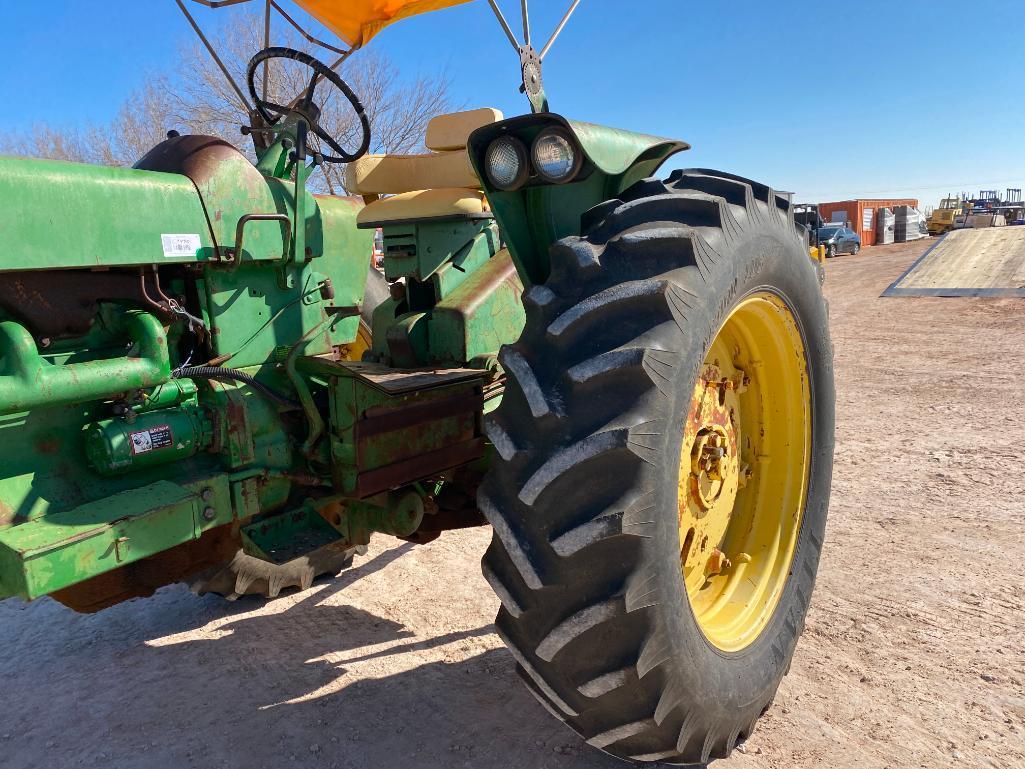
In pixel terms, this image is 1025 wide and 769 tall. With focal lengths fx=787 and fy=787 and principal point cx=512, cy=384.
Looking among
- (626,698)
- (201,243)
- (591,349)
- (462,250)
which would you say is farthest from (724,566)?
(201,243)

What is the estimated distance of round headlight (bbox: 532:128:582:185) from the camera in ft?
6.59

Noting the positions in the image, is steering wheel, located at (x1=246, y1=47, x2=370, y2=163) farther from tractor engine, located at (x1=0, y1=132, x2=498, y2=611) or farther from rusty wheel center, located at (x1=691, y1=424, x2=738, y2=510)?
rusty wheel center, located at (x1=691, y1=424, x2=738, y2=510)

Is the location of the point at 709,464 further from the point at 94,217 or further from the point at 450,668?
the point at 94,217

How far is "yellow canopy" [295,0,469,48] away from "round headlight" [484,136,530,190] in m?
1.29

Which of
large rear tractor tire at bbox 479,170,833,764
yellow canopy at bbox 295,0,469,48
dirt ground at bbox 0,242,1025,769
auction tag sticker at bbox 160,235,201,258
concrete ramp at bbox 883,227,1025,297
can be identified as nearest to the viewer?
large rear tractor tire at bbox 479,170,833,764

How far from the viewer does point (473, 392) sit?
8.59ft

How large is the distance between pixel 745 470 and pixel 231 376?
1606 millimetres

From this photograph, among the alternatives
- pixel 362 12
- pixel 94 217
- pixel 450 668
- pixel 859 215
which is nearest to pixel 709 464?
pixel 450 668

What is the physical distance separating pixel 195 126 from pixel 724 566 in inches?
547

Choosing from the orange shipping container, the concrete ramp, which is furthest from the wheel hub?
the orange shipping container

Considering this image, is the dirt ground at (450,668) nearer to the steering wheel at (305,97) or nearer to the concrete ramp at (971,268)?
the steering wheel at (305,97)

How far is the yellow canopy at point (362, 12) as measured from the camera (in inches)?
119

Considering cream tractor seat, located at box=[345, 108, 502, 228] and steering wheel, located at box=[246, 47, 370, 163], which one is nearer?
steering wheel, located at box=[246, 47, 370, 163]

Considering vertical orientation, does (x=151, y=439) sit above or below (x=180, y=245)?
below
